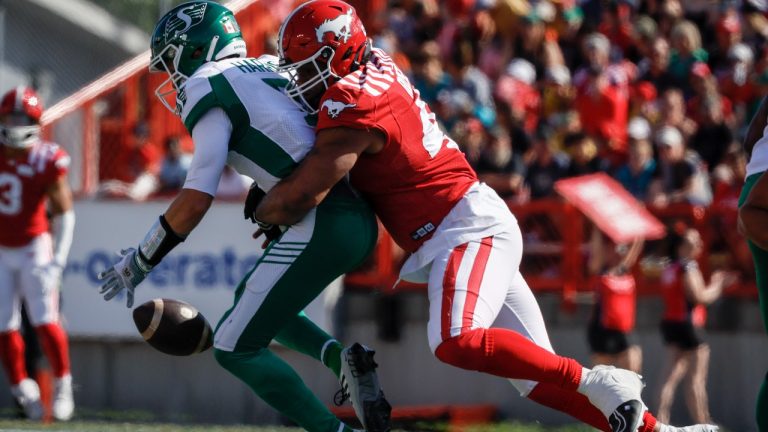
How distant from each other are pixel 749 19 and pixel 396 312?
3422 millimetres

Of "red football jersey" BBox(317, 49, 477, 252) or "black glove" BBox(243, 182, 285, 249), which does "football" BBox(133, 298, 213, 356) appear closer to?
"black glove" BBox(243, 182, 285, 249)

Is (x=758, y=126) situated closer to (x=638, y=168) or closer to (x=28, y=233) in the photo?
(x=638, y=168)

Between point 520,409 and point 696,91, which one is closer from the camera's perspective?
point 520,409

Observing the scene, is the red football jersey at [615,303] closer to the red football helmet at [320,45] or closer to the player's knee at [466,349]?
the player's knee at [466,349]

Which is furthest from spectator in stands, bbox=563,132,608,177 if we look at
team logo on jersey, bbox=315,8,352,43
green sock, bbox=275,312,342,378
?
team logo on jersey, bbox=315,8,352,43

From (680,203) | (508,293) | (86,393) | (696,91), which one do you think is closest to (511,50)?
(696,91)

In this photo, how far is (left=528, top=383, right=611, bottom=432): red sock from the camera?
499cm

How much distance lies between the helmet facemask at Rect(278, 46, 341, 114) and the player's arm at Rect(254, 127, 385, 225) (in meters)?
0.25

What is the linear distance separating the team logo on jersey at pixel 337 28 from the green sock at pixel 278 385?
118 centimetres

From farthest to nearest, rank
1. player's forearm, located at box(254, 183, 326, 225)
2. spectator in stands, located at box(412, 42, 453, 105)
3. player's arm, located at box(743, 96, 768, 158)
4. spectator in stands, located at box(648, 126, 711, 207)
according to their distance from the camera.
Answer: spectator in stands, located at box(412, 42, 453, 105), spectator in stands, located at box(648, 126, 711, 207), player's forearm, located at box(254, 183, 326, 225), player's arm, located at box(743, 96, 768, 158)

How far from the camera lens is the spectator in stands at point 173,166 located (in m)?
9.87

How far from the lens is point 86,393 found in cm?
945

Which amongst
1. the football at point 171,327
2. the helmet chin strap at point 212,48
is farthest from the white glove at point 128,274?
the helmet chin strap at point 212,48

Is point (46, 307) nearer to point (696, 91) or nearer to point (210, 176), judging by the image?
point (210, 176)
